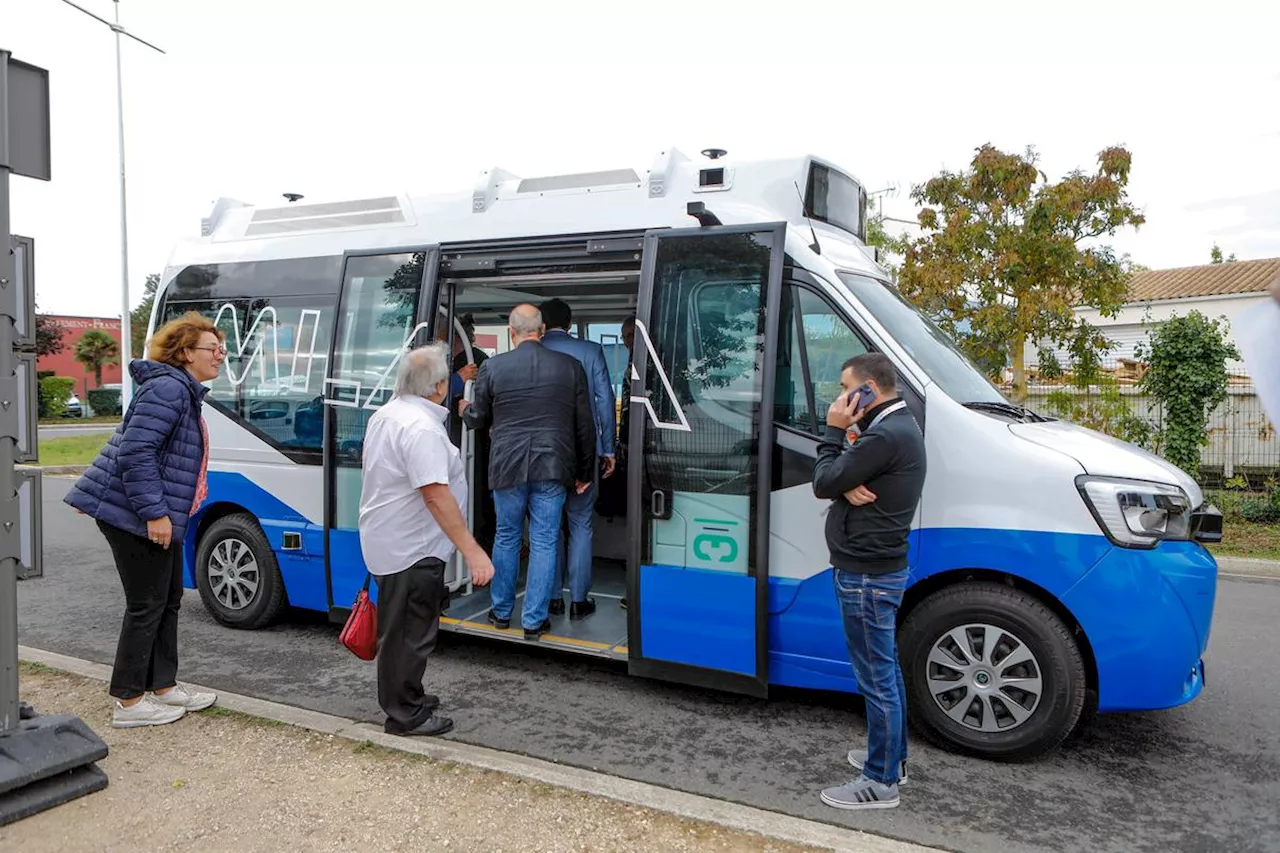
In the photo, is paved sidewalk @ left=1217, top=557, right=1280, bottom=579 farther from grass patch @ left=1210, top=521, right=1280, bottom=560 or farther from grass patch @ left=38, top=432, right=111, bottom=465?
grass patch @ left=38, top=432, right=111, bottom=465

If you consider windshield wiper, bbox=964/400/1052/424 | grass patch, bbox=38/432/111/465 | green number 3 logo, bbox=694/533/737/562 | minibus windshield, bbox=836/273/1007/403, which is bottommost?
grass patch, bbox=38/432/111/465

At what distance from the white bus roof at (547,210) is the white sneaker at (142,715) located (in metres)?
2.91

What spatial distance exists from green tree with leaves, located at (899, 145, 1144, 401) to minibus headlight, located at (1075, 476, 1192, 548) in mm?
6793

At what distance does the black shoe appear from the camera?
420 centimetres

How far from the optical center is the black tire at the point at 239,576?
612cm

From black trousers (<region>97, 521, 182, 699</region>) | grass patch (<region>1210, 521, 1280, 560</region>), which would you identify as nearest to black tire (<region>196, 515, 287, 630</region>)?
black trousers (<region>97, 521, 182, 699</region>)

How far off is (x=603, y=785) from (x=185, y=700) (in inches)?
90.9

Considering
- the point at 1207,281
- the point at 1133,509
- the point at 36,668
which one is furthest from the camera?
the point at 1207,281

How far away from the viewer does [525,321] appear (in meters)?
5.39

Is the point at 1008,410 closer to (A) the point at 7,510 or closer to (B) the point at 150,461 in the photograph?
(B) the point at 150,461

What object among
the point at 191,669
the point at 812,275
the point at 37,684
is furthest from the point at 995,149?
the point at 37,684

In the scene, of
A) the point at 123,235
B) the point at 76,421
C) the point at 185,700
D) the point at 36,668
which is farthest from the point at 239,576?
the point at 76,421

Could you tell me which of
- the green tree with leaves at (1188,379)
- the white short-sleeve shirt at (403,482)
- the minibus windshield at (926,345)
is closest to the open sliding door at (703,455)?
the minibus windshield at (926,345)

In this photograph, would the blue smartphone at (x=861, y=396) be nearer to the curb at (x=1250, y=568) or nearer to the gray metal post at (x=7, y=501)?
the gray metal post at (x=7, y=501)
